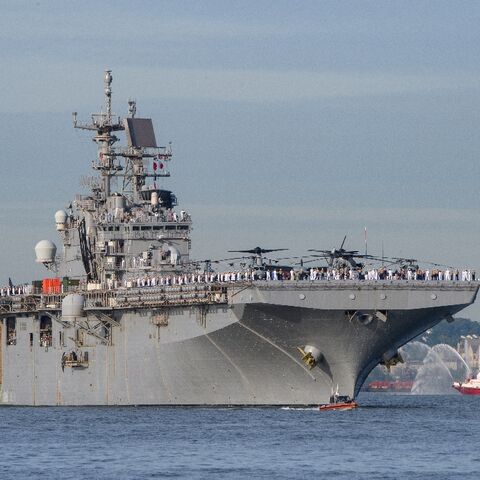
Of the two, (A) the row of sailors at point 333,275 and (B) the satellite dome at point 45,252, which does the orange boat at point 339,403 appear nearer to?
(A) the row of sailors at point 333,275

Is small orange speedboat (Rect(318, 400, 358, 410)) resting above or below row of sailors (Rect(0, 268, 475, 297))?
below

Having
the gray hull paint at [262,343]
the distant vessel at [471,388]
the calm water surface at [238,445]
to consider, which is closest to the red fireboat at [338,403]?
the gray hull paint at [262,343]

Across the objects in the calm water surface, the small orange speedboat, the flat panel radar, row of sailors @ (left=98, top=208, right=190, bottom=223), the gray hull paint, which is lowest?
the calm water surface

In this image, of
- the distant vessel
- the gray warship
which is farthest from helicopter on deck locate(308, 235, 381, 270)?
the distant vessel

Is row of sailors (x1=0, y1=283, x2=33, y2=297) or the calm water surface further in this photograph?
row of sailors (x1=0, y1=283, x2=33, y2=297)

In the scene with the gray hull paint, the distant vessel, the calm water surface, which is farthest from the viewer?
the distant vessel

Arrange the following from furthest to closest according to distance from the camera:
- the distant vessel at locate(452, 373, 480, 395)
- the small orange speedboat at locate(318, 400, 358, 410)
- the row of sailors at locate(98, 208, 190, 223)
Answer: the distant vessel at locate(452, 373, 480, 395) → the row of sailors at locate(98, 208, 190, 223) → the small orange speedboat at locate(318, 400, 358, 410)

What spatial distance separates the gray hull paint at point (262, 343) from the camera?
63.2m

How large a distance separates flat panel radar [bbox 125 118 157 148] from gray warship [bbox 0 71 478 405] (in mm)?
66

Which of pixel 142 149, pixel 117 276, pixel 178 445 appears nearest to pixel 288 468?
pixel 178 445

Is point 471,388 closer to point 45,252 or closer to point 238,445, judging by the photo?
point 45,252

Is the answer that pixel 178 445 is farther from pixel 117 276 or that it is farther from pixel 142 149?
pixel 142 149

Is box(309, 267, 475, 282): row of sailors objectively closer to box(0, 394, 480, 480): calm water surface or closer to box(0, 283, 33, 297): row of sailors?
box(0, 394, 480, 480): calm water surface

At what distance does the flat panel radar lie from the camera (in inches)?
3120
